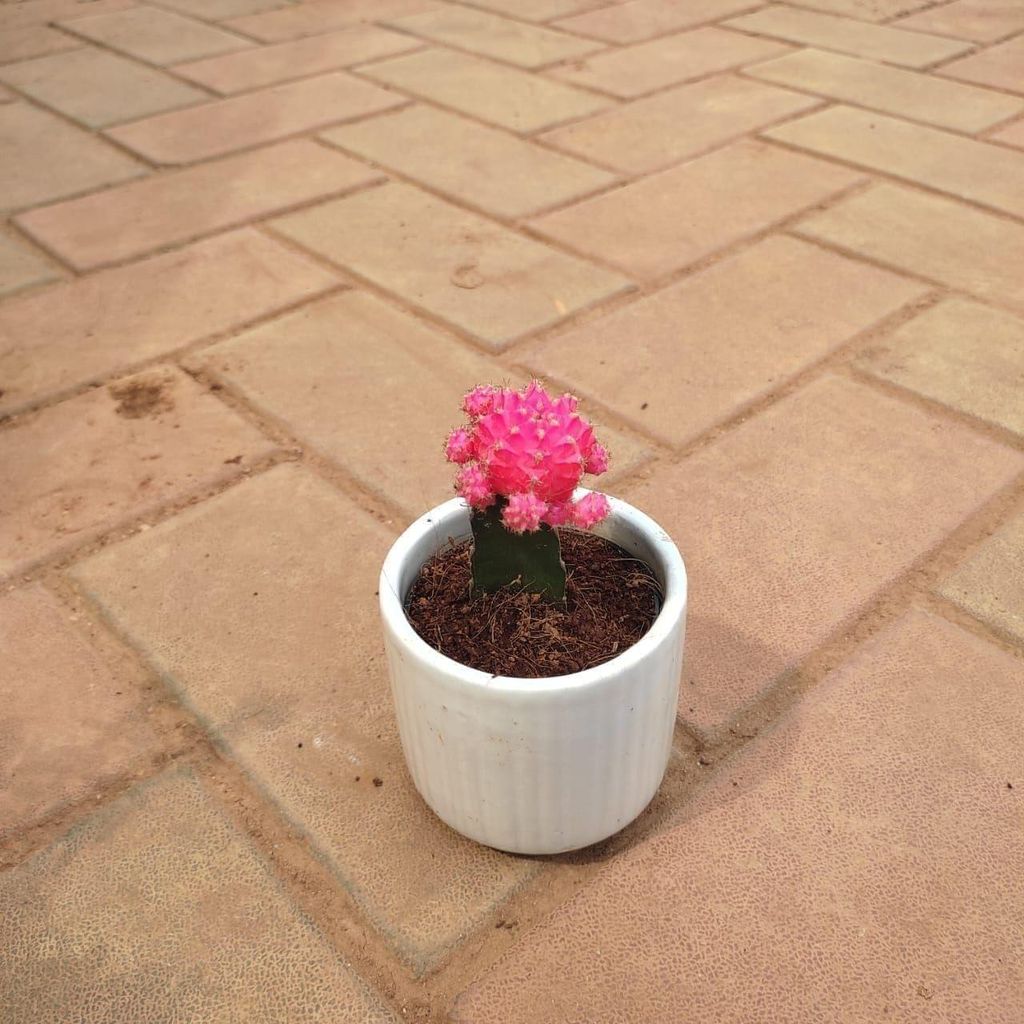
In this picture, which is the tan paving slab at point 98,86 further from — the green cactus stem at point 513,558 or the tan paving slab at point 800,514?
the green cactus stem at point 513,558

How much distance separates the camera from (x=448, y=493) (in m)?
1.79

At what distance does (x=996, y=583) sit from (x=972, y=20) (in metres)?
3.40

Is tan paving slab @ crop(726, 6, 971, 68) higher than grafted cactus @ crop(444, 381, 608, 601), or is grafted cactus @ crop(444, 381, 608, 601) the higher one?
grafted cactus @ crop(444, 381, 608, 601)

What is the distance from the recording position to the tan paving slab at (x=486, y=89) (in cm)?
327

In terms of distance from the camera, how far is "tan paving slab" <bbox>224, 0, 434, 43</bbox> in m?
4.10

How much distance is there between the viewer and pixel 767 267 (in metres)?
2.43

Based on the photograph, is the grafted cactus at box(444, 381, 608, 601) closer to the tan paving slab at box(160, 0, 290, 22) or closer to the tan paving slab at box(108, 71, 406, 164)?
the tan paving slab at box(108, 71, 406, 164)

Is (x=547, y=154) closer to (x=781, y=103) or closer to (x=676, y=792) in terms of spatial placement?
(x=781, y=103)

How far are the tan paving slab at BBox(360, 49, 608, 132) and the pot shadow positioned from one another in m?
2.15

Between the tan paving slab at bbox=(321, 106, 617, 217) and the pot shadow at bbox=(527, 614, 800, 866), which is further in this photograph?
the tan paving slab at bbox=(321, 106, 617, 217)

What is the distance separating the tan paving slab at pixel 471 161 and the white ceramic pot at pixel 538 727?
172 cm

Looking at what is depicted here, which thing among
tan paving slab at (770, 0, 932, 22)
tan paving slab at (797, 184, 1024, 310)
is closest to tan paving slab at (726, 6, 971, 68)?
tan paving slab at (770, 0, 932, 22)

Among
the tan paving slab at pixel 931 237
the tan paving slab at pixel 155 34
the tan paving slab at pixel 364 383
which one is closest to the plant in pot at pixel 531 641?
the tan paving slab at pixel 364 383

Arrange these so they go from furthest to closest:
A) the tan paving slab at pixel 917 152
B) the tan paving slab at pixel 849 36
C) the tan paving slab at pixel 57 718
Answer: the tan paving slab at pixel 849 36 → the tan paving slab at pixel 917 152 → the tan paving slab at pixel 57 718
